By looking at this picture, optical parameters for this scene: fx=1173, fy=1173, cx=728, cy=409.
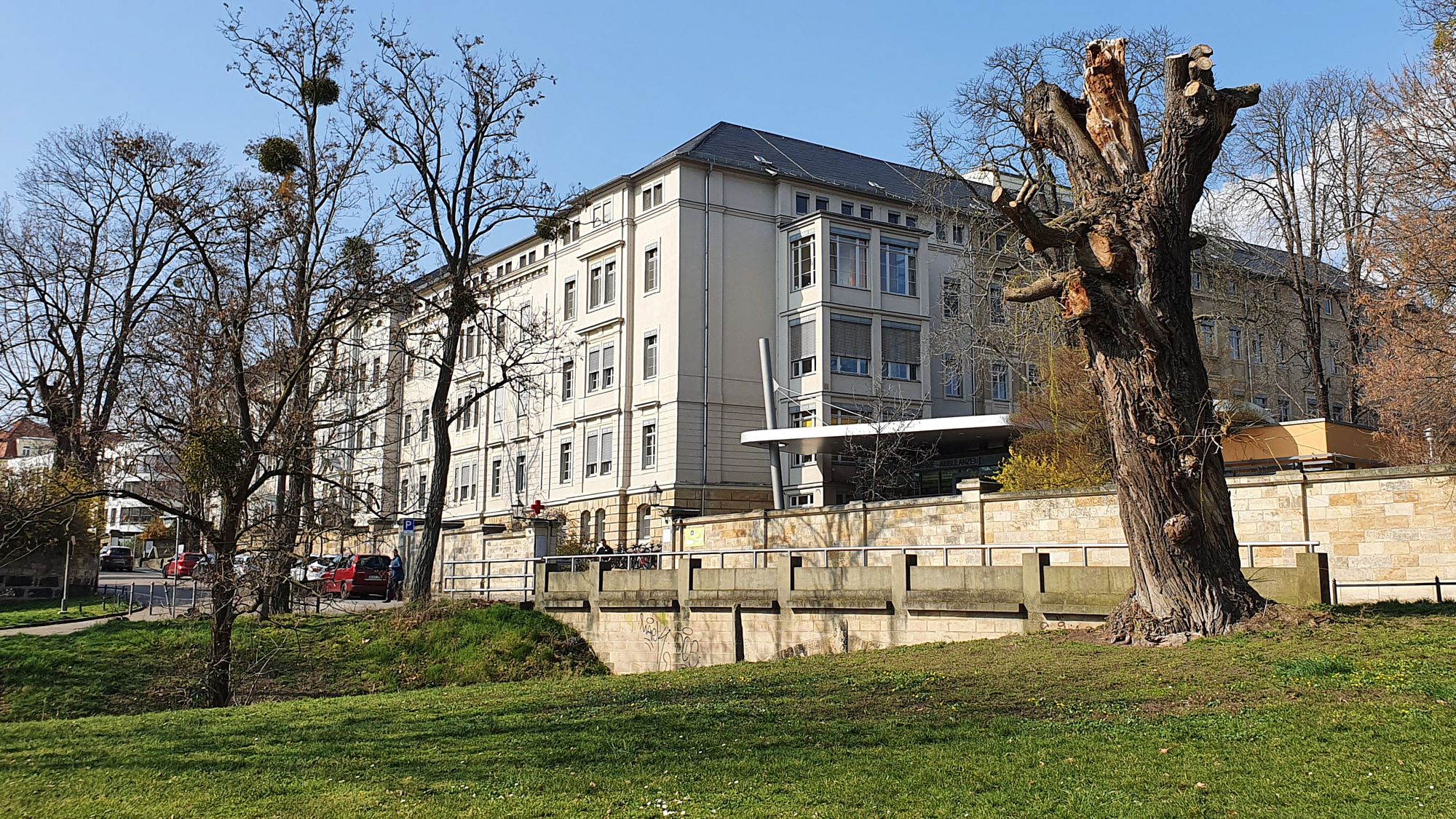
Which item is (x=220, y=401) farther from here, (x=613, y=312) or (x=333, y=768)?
(x=613, y=312)

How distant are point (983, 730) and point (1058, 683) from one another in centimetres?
245

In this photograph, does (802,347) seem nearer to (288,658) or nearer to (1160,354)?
(288,658)

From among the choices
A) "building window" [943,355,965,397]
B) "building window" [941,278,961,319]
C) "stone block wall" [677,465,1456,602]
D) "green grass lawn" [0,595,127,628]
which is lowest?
"green grass lawn" [0,595,127,628]

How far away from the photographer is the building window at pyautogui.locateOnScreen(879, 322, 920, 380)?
47.0 m

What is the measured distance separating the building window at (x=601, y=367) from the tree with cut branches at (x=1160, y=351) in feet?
117

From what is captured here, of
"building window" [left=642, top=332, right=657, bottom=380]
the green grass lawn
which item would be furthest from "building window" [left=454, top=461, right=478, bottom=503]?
the green grass lawn

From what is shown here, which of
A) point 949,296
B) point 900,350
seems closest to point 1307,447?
point 900,350

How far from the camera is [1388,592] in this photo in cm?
1941

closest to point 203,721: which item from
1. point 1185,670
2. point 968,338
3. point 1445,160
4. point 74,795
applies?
point 74,795

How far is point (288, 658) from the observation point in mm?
23734

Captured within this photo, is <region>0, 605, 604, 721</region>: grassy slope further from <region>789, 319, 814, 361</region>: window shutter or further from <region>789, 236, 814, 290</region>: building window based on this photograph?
<region>789, 236, 814, 290</region>: building window

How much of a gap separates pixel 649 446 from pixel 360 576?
14.2 metres

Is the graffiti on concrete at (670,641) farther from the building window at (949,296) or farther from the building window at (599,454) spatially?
the building window at (949,296)

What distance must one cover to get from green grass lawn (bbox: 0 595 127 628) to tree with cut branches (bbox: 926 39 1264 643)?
2420 centimetres
